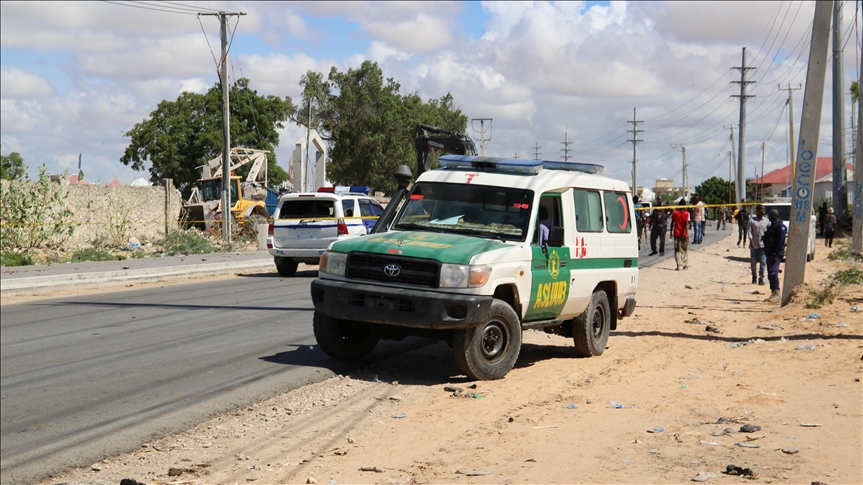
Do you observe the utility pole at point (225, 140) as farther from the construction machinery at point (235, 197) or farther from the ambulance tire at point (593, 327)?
the ambulance tire at point (593, 327)

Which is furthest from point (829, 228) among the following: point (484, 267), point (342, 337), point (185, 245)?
point (484, 267)

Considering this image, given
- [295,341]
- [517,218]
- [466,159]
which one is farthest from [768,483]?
[295,341]

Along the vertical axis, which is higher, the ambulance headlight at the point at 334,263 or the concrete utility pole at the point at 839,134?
the concrete utility pole at the point at 839,134

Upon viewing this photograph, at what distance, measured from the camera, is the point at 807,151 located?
1476cm

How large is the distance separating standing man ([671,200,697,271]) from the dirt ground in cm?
1276

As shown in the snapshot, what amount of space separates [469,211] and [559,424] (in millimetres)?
3084

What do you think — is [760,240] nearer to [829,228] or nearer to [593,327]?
[593,327]

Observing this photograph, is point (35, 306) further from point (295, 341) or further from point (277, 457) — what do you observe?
point (277, 457)

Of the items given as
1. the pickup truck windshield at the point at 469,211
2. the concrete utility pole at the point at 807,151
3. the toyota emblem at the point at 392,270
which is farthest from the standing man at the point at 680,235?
the toyota emblem at the point at 392,270

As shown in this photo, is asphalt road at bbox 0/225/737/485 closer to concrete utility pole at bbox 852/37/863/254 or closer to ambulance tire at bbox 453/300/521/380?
ambulance tire at bbox 453/300/521/380

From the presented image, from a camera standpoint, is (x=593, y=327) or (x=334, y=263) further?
(x=593, y=327)

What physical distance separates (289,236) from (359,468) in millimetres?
15129

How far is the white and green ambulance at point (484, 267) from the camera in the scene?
27.8 ft

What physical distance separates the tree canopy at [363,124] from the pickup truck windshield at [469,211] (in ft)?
165
